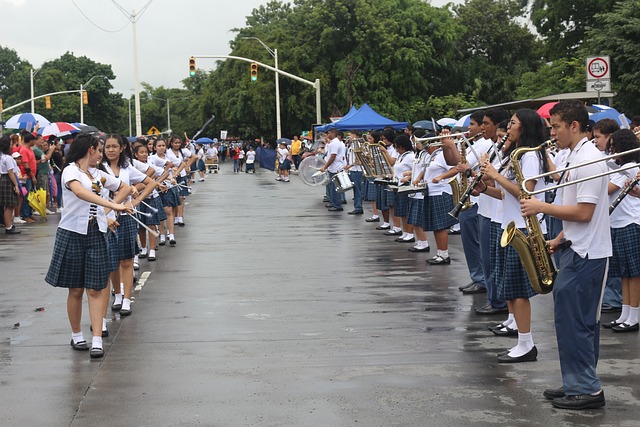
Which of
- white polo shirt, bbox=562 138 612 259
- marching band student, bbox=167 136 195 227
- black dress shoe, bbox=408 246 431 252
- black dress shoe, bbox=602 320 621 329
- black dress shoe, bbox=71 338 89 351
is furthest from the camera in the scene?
Result: marching band student, bbox=167 136 195 227

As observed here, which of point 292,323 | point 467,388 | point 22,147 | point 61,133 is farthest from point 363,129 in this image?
point 467,388

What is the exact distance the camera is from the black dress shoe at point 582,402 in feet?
20.6

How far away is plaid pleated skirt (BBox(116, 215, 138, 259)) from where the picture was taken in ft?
32.3

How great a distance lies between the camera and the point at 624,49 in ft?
91.7

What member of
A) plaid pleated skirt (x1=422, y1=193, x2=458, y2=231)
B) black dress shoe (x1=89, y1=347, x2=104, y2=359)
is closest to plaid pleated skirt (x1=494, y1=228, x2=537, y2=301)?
black dress shoe (x1=89, y1=347, x2=104, y2=359)

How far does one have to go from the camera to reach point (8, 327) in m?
9.52

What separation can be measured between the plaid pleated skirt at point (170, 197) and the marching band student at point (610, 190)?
784cm

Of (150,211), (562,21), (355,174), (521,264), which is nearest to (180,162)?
(150,211)

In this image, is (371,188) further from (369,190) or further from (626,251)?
(626,251)

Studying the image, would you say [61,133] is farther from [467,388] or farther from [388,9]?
[388,9]

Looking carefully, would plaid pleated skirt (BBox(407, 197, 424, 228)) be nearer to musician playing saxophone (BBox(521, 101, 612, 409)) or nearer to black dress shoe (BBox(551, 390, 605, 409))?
musician playing saxophone (BBox(521, 101, 612, 409))

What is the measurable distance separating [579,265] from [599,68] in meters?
10.2

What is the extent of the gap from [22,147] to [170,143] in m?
4.91

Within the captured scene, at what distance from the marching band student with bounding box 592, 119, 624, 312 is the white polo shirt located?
6.31ft
